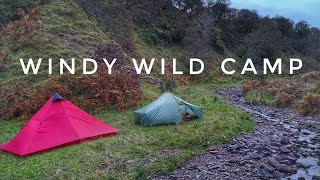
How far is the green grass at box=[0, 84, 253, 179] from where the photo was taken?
416 inches

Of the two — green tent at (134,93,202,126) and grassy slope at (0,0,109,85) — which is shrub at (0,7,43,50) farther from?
green tent at (134,93,202,126)

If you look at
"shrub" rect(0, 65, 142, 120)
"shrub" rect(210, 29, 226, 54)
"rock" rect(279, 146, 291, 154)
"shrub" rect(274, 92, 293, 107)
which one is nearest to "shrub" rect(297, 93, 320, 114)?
"shrub" rect(274, 92, 293, 107)

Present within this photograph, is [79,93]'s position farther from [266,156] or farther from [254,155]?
[266,156]

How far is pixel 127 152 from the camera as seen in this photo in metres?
12.2

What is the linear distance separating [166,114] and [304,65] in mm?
41001

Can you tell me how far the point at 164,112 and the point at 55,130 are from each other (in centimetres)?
450

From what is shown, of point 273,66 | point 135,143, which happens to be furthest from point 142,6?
point 135,143

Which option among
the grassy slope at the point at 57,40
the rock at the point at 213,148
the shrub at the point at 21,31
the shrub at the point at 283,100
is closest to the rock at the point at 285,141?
the rock at the point at 213,148

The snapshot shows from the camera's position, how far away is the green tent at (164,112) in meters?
15.6

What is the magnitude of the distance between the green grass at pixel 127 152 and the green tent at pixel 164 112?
349mm

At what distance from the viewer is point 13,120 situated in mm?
17516

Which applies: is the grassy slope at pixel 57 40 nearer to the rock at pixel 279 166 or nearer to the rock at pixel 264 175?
the rock at pixel 279 166

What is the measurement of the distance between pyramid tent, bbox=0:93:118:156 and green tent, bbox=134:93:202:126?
5.94 feet

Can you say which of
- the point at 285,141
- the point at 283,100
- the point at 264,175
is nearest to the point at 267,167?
the point at 264,175
